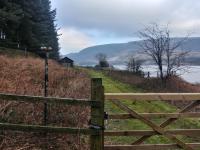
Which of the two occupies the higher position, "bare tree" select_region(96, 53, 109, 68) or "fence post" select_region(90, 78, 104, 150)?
"bare tree" select_region(96, 53, 109, 68)

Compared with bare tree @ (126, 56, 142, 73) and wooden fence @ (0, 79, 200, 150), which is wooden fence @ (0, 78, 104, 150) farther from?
bare tree @ (126, 56, 142, 73)

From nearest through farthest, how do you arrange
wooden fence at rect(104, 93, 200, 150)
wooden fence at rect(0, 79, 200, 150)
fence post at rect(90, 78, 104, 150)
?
wooden fence at rect(0, 79, 200, 150)
fence post at rect(90, 78, 104, 150)
wooden fence at rect(104, 93, 200, 150)

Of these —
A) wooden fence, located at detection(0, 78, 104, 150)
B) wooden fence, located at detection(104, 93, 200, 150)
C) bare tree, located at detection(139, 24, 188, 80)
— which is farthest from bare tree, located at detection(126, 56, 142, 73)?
wooden fence, located at detection(0, 78, 104, 150)

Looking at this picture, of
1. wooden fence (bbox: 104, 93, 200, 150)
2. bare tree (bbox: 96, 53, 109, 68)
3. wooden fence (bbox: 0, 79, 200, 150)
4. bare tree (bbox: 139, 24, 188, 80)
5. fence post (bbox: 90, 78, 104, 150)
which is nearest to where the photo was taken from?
wooden fence (bbox: 0, 79, 200, 150)

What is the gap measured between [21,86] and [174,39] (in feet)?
131

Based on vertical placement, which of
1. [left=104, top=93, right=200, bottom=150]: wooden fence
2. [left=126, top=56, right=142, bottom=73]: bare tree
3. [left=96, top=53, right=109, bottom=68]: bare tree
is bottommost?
[left=104, top=93, right=200, bottom=150]: wooden fence

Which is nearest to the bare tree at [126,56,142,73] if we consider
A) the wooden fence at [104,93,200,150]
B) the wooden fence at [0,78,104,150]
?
the wooden fence at [104,93,200,150]

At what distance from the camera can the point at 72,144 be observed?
9359 mm

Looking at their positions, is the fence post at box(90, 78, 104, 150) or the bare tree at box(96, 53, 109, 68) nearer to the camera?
the fence post at box(90, 78, 104, 150)

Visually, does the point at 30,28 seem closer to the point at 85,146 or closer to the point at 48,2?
the point at 48,2

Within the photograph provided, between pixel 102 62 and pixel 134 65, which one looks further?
pixel 102 62

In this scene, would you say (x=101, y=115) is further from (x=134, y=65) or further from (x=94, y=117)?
(x=134, y=65)

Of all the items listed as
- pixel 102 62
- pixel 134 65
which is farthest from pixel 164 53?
pixel 102 62

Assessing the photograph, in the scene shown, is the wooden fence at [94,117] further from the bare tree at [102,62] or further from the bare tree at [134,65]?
the bare tree at [102,62]
